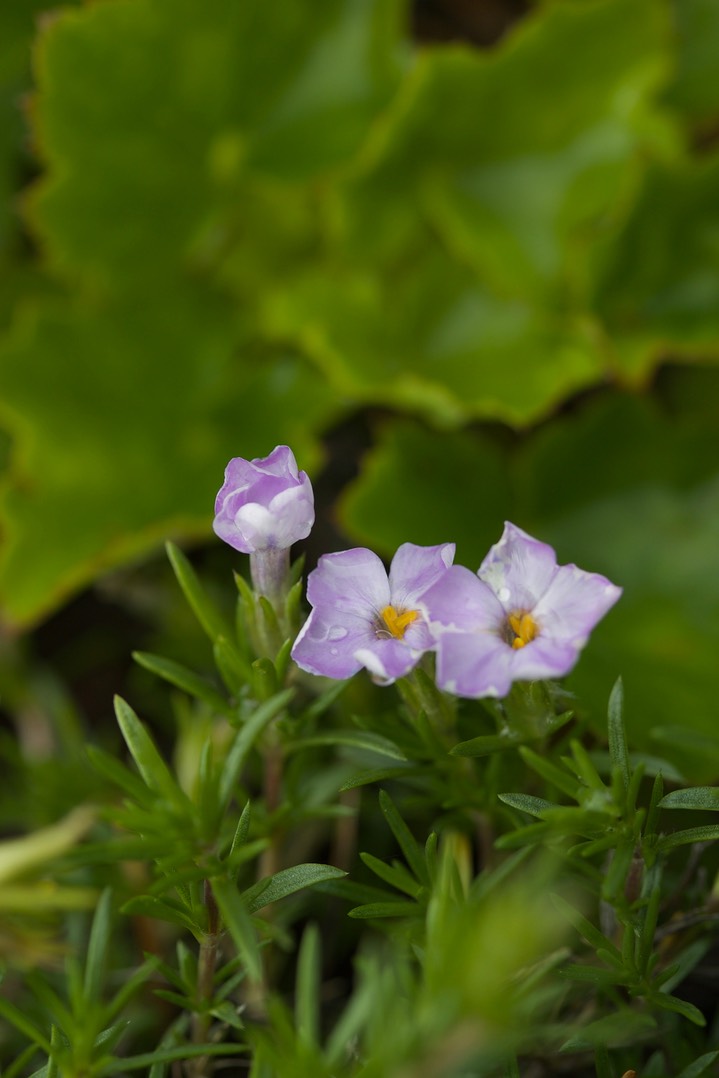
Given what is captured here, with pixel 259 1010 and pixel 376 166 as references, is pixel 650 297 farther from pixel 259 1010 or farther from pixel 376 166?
pixel 259 1010

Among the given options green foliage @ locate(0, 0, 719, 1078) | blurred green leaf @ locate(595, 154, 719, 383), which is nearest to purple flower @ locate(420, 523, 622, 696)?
green foliage @ locate(0, 0, 719, 1078)

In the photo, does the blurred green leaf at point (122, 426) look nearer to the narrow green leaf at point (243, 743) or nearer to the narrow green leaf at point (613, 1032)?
the narrow green leaf at point (243, 743)

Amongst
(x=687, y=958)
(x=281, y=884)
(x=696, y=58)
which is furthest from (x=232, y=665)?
(x=696, y=58)

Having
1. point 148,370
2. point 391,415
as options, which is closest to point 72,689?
point 148,370

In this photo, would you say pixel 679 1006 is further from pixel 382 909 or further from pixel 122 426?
pixel 122 426

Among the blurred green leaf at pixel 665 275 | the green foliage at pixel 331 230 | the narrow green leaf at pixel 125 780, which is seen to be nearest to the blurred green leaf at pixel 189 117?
→ the green foliage at pixel 331 230

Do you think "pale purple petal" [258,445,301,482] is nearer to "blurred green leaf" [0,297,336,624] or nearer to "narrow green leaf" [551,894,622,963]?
"narrow green leaf" [551,894,622,963]
